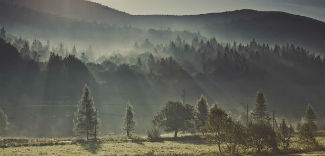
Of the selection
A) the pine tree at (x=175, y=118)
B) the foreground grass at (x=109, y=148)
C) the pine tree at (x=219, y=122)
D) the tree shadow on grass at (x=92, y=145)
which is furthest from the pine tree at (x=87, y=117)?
the pine tree at (x=219, y=122)

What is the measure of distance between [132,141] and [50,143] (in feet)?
63.8

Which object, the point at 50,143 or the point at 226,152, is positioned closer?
the point at 226,152

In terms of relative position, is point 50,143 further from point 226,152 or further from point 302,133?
point 302,133

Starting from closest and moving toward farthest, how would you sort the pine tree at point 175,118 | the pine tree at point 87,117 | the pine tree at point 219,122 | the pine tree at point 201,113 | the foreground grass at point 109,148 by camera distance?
1. the pine tree at point 219,122
2. the foreground grass at point 109,148
3. the pine tree at point 87,117
4. the pine tree at point 175,118
5. the pine tree at point 201,113

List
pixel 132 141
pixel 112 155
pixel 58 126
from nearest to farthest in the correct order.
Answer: pixel 112 155, pixel 132 141, pixel 58 126

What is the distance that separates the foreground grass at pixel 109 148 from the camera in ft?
184

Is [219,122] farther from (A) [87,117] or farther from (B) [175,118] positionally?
(A) [87,117]

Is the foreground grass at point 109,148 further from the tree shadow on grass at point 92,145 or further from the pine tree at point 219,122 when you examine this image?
the pine tree at point 219,122

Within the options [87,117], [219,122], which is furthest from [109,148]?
[87,117]

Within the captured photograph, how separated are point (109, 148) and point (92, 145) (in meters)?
6.03

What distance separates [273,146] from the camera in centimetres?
5438

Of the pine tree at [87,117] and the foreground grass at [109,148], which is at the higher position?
the pine tree at [87,117]

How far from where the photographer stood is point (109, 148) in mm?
63938

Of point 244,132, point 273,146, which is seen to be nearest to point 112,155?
point 244,132
